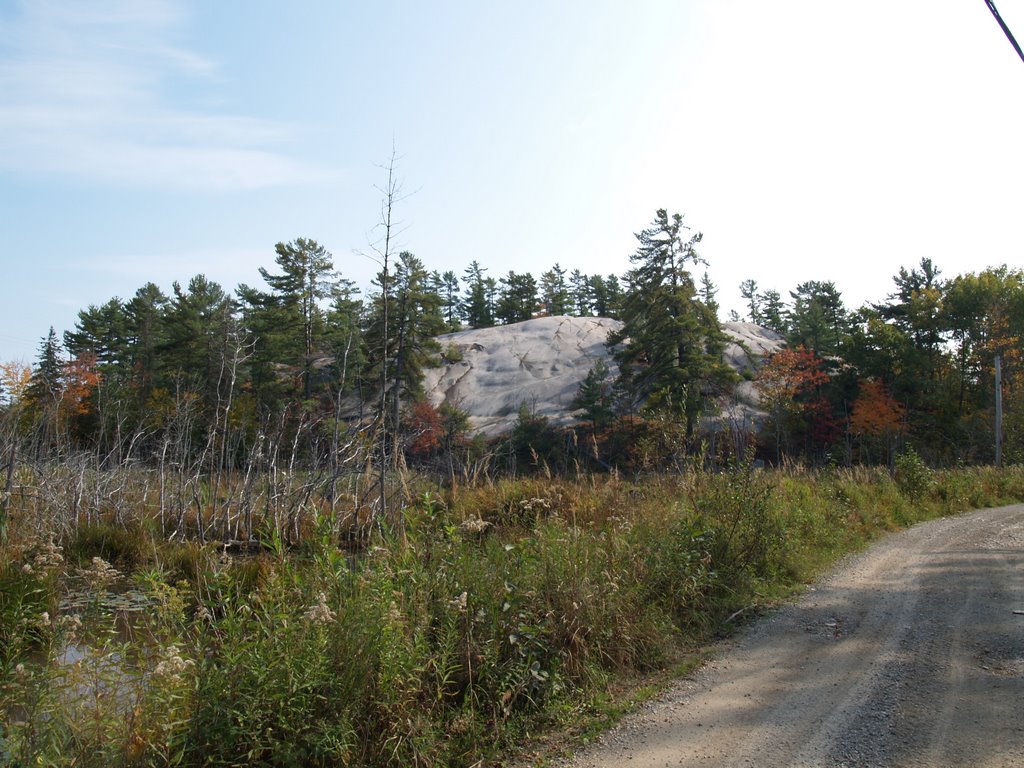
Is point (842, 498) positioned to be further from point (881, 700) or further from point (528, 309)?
point (528, 309)

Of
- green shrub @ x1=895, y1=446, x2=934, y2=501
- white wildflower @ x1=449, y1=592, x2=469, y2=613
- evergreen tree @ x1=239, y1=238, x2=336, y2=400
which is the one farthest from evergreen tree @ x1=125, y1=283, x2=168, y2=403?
white wildflower @ x1=449, y1=592, x2=469, y2=613

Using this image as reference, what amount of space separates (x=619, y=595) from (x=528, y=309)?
66837 millimetres

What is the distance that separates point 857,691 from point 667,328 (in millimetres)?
29674

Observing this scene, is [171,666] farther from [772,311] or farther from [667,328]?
[772,311]

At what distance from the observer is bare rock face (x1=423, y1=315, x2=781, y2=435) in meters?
44.3

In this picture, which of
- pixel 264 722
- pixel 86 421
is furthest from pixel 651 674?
pixel 86 421

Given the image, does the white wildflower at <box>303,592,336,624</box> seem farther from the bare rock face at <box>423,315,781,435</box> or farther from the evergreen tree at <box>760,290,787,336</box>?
the evergreen tree at <box>760,290,787,336</box>

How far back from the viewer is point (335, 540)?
5348mm

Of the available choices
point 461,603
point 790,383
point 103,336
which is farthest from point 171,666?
point 103,336

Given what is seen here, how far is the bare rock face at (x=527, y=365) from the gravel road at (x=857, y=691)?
1308 inches

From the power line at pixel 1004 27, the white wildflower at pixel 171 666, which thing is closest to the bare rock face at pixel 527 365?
the power line at pixel 1004 27

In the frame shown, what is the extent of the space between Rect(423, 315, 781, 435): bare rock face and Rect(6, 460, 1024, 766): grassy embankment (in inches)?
1318

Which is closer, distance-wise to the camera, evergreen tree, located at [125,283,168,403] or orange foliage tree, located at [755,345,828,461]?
orange foliage tree, located at [755,345,828,461]

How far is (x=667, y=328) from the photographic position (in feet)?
111
